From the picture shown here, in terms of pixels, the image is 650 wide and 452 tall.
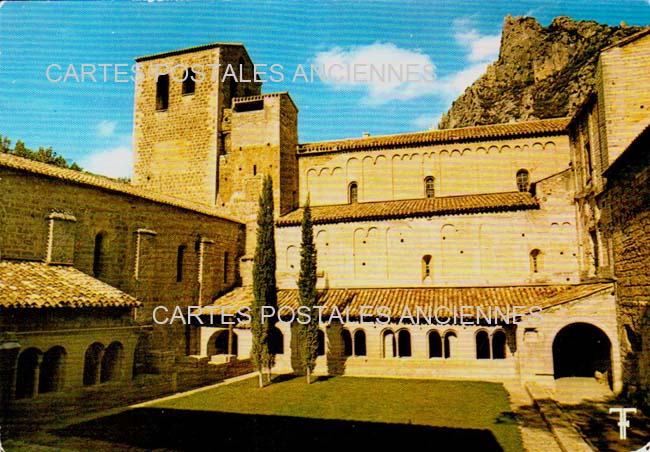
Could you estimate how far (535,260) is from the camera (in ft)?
70.4

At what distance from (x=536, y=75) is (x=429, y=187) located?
29.4 meters

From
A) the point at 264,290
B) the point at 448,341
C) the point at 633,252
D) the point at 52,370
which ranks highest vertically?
the point at 633,252

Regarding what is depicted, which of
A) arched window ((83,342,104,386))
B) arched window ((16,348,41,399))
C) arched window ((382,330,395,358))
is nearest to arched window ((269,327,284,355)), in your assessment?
arched window ((382,330,395,358))

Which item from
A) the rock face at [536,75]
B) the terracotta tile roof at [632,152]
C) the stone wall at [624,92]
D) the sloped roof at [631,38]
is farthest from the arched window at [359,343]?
the rock face at [536,75]

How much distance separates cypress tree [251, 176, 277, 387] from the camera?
18.1 m

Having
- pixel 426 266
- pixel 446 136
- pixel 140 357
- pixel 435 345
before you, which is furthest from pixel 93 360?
pixel 446 136

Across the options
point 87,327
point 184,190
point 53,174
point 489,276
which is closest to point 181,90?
point 184,190

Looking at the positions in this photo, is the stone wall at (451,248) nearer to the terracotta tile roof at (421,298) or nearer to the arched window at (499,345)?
the terracotta tile roof at (421,298)

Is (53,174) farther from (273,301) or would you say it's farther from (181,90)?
(181,90)

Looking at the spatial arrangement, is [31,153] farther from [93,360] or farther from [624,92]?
[624,92]

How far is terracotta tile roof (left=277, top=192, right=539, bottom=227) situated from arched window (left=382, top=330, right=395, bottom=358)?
602cm

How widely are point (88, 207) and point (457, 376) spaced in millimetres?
16204

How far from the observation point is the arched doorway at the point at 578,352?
62.8ft

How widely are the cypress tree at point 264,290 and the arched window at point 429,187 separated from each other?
1041 centimetres
